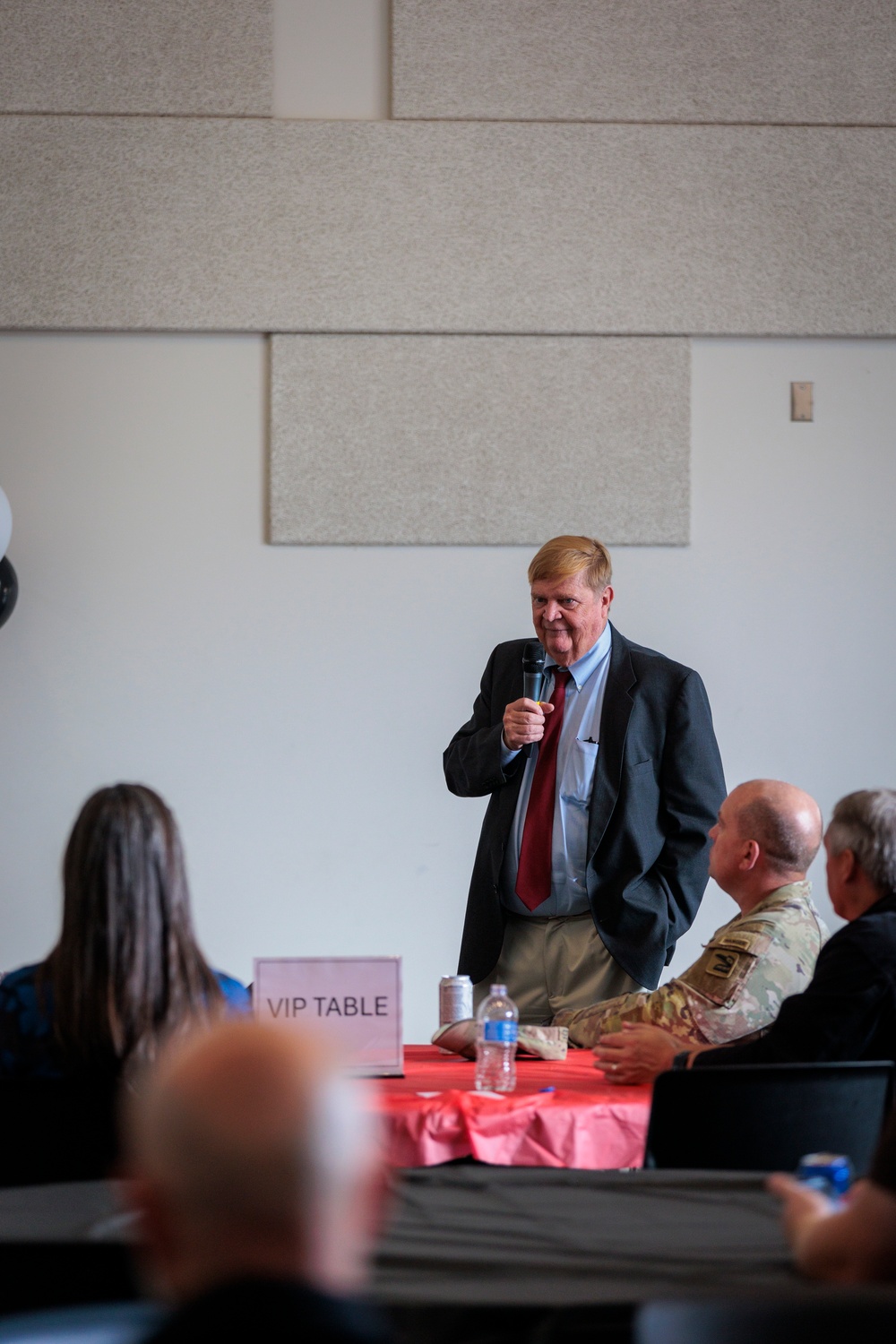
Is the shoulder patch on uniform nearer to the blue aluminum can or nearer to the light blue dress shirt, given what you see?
the light blue dress shirt

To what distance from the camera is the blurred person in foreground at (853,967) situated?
204cm

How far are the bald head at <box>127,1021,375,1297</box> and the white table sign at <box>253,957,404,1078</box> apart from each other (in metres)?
1.49

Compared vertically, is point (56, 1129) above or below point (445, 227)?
below

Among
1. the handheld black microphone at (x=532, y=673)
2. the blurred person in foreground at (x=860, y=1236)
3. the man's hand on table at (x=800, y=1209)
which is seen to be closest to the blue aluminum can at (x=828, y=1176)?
the man's hand on table at (x=800, y=1209)

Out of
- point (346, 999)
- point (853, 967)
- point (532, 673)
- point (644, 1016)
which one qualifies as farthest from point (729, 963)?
point (532, 673)

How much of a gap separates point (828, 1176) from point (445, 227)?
373 cm

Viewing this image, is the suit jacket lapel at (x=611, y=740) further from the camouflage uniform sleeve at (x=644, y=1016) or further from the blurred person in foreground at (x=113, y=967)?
the blurred person in foreground at (x=113, y=967)

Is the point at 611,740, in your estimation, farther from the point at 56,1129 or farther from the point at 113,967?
the point at 56,1129

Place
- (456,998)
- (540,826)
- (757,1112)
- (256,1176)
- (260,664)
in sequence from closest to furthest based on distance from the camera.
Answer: (256,1176)
(757,1112)
(456,998)
(540,826)
(260,664)

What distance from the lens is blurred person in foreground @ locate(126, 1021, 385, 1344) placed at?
2.35 feet

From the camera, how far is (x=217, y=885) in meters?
4.43

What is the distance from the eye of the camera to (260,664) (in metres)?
4.47

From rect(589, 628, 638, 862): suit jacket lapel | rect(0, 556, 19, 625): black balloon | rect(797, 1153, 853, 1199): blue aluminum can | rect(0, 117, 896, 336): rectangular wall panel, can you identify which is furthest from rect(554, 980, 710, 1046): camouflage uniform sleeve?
rect(0, 117, 896, 336): rectangular wall panel

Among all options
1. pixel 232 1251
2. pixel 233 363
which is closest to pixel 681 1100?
pixel 232 1251
